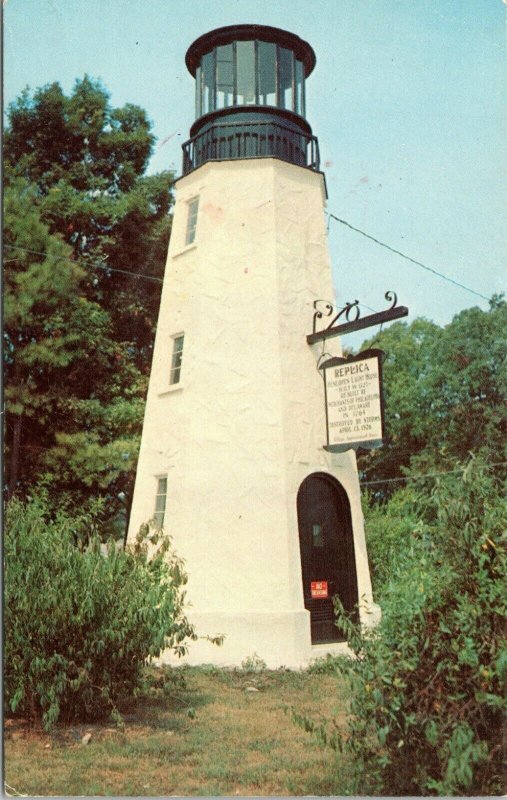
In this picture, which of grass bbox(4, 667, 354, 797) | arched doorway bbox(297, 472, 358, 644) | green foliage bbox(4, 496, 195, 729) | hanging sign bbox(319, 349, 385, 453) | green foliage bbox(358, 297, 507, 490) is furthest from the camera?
green foliage bbox(358, 297, 507, 490)

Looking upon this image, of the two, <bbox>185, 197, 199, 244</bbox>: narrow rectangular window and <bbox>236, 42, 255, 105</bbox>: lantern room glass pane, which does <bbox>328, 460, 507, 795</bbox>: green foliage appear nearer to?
<bbox>185, 197, 199, 244</bbox>: narrow rectangular window

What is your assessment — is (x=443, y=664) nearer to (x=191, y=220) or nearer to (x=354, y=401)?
(x=354, y=401)

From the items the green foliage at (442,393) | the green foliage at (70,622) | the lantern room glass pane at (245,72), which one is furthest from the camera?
the green foliage at (442,393)

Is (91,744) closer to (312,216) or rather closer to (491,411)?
(312,216)

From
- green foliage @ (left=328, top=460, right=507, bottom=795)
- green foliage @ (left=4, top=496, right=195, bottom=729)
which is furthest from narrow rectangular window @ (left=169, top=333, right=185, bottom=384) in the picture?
green foliage @ (left=328, top=460, right=507, bottom=795)

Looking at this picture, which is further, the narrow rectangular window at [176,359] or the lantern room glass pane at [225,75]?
the narrow rectangular window at [176,359]

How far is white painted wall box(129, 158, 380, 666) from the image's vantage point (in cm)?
1124

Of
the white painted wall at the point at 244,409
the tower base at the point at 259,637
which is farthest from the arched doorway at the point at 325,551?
the tower base at the point at 259,637

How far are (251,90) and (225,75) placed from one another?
553 mm

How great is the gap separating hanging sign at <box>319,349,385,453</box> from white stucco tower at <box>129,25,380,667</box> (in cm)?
59

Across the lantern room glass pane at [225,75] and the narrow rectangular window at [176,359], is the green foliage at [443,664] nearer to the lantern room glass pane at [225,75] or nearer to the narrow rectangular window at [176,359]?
the narrow rectangular window at [176,359]

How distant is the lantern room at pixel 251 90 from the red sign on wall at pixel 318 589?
7787mm

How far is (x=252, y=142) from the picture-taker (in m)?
12.9

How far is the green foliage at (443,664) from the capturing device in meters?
4.33
